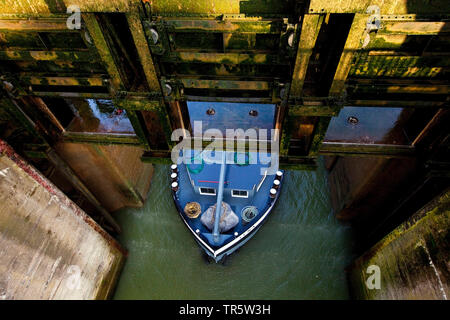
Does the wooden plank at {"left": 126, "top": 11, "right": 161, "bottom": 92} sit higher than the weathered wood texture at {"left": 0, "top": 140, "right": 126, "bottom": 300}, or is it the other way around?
the wooden plank at {"left": 126, "top": 11, "right": 161, "bottom": 92}

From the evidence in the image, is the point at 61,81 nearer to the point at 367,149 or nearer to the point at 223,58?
the point at 223,58

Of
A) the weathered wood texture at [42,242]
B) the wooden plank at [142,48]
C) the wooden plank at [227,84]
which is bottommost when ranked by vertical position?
the weathered wood texture at [42,242]

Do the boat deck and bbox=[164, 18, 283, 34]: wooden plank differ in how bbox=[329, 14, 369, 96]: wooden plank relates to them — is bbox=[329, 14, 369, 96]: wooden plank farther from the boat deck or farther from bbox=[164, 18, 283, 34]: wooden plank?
the boat deck

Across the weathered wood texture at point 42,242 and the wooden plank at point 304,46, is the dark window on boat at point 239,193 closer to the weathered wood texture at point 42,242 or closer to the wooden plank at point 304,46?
the weathered wood texture at point 42,242

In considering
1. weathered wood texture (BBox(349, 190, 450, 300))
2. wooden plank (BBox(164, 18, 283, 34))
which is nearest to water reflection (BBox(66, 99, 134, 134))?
wooden plank (BBox(164, 18, 283, 34))

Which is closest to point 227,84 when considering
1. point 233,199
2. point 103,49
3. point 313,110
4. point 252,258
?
point 313,110

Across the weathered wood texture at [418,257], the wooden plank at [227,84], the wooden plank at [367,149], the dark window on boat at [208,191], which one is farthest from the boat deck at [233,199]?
the wooden plank at [227,84]
